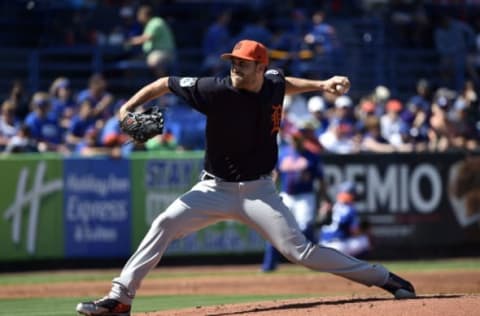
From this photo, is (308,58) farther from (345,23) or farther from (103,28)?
(103,28)

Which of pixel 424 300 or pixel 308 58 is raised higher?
pixel 308 58

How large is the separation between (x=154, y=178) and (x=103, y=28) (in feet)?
15.0

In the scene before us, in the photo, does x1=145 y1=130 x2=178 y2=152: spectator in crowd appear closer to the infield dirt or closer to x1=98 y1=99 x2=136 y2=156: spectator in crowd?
x1=98 y1=99 x2=136 y2=156: spectator in crowd

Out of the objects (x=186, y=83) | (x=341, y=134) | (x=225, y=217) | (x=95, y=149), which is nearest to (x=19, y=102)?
(x=95, y=149)

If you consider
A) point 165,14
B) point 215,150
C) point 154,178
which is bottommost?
point 154,178

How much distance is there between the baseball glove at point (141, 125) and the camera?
28.0 feet

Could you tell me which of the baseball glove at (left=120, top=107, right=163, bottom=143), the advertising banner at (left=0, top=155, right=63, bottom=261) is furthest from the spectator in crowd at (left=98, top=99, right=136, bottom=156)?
the baseball glove at (left=120, top=107, right=163, bottom=143)

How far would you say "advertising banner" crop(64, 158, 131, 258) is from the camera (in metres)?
16.5

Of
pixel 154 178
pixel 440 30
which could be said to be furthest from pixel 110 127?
pixel 440 30

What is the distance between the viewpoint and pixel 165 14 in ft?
70.6

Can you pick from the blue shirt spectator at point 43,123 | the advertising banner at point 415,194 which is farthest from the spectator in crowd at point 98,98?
the advertising banner at point 415,194

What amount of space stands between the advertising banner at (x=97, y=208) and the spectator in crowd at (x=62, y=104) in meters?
1.49

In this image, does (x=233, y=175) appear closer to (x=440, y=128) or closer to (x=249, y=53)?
(x=249, y=53)

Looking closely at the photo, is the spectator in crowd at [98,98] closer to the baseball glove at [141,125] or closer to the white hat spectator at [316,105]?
the white hat spectator at [316,105]
